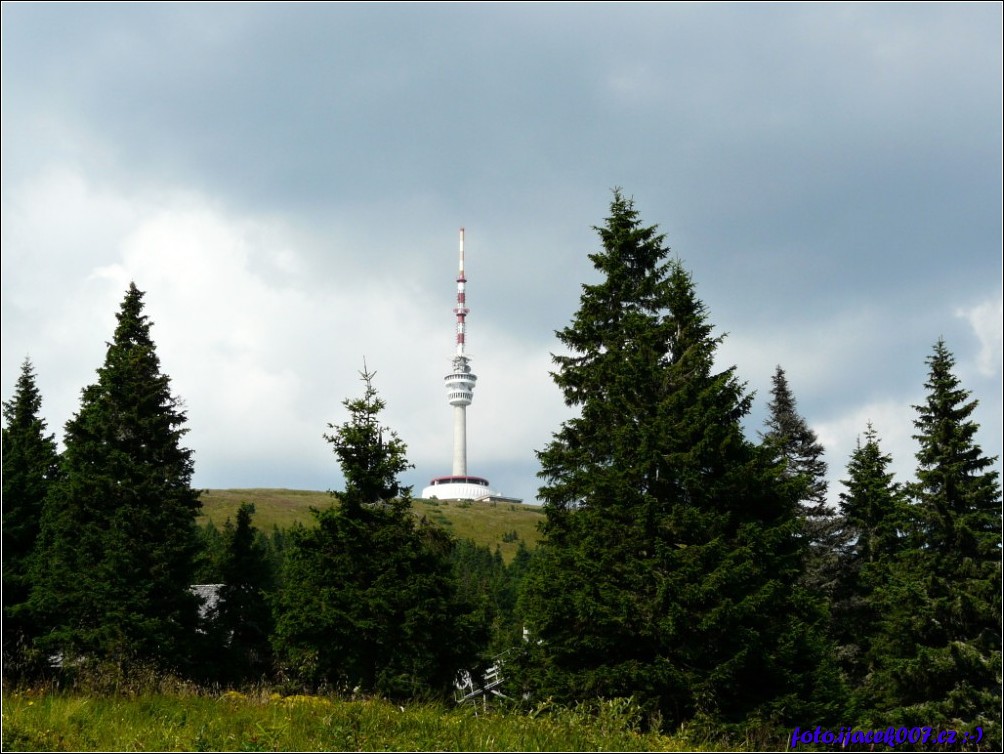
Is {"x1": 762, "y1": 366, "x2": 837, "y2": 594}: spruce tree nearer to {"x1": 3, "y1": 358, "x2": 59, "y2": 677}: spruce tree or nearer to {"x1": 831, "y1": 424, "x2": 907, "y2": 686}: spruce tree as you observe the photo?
{"x1": 831, "y1": 424, "x2": 907, "y2": 686}: spruce tree

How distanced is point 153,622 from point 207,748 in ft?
73.5

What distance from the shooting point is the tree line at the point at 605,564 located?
18.5m

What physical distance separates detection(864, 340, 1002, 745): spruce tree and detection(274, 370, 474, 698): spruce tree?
15.1 m

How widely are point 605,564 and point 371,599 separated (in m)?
7.57

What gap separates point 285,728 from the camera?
851cm

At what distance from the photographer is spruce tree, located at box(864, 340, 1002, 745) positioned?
25953 millimetres

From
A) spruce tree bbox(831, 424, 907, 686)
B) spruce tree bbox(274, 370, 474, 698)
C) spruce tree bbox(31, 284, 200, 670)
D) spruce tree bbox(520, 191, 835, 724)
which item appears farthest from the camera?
spruce tree bbox(831, 424, 907, 686)

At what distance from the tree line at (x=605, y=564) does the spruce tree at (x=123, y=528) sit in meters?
0.10

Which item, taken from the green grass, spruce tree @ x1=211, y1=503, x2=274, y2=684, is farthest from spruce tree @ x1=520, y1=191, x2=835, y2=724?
spruce tree @ x1=211, y1=503, x2=274, y2=684

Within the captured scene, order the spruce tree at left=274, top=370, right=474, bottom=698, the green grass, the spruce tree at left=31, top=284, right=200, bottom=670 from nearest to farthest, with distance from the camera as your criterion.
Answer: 1. the green grass
2. the spruce tree at left=274, top=370, right=474, bottom=698
3. the spruce tree at left=31, top=284, right=200, bottom=670

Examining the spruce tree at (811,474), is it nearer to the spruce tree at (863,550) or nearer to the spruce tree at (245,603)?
the spruce tree at (863,550)

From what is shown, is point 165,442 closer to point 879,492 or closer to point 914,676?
point 914,676

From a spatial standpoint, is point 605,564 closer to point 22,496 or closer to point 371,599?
point 371,599

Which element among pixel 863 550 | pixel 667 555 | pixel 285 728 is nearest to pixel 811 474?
pixel 863 550
